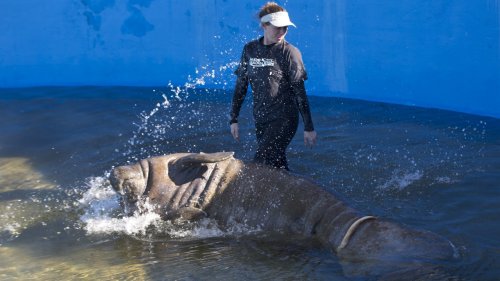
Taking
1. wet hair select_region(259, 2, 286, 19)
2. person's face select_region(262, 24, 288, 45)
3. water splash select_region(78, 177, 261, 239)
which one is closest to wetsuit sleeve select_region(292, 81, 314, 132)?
person's face select_region(262, 24, 288, 45)

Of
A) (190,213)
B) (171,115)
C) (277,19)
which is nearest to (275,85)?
(277,19)

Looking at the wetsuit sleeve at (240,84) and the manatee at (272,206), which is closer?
the manatee at (272,206)

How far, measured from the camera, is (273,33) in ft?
19.4

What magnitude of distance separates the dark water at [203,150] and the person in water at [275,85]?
746mm

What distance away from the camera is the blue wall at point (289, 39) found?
30.4 feet

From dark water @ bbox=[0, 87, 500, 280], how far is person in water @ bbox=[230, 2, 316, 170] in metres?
0.75

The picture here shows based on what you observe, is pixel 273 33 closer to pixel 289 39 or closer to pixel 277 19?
pixel 277 19

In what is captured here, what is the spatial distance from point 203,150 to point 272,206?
8.03 feet

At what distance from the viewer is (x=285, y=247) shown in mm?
5418

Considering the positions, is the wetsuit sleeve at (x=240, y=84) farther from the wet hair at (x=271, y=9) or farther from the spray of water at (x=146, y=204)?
the spray of water at (x=146, y=204)

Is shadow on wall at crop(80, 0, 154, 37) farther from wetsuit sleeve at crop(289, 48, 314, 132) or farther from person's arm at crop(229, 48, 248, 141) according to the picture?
wetsuit sleeve at crop(289, 48, 314, 132)

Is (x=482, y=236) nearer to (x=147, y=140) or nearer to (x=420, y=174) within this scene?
(x=420, y=174)

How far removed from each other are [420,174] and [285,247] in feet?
6.96

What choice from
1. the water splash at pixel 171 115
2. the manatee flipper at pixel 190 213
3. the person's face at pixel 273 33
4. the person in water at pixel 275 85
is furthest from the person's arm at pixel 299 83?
the water splash at pixel 171 115
